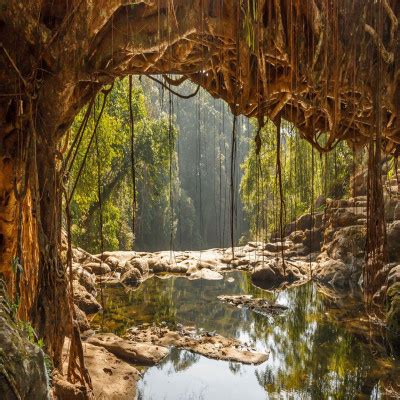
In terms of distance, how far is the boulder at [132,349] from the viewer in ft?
23.1

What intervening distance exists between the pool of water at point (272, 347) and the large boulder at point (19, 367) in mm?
3013

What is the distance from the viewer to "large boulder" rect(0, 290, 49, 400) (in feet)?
5.13

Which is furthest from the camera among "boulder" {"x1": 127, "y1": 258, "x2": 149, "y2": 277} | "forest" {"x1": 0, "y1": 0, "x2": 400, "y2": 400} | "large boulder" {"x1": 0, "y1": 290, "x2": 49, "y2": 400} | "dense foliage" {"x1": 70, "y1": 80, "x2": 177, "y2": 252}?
"boulder" {"x1": 127, "y1": 258, "x2": 149, "y2": 277}

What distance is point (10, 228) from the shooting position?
329 cm

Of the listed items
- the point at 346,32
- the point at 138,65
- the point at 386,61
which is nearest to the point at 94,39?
the point at 138,65

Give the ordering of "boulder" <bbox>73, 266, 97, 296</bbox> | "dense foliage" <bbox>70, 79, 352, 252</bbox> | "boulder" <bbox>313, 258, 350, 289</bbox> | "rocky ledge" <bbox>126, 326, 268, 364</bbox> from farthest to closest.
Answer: "boulder" <bbox>313, 258, 350, 289</bbox>, "boulder" <bbox>73, 266, 97, 296</bbox>, "dense foliage" <bbox>70, 79, 352, 252</bbox>, "rocky ledge" <bbox>126, 326, 268, 364</bbox>

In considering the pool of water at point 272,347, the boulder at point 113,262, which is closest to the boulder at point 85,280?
the pool of water at point 272,347

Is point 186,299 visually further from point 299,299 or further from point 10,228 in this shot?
point 10,228

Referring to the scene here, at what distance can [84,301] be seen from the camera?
9.38m

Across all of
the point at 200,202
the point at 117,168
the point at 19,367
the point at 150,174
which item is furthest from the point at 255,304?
the point at 19,367

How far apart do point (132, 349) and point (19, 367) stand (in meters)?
5.80

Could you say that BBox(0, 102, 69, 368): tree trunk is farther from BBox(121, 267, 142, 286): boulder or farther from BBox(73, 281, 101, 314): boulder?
BBox(121, 267, 142, 286): boulder

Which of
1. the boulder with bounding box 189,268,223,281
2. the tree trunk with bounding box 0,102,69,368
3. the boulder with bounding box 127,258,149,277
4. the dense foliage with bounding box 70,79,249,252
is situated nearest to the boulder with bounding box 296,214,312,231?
the dense foliage with bounding box 70,79,249,252

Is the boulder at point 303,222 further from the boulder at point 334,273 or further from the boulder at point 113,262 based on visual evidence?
the boulder at point 113,262
